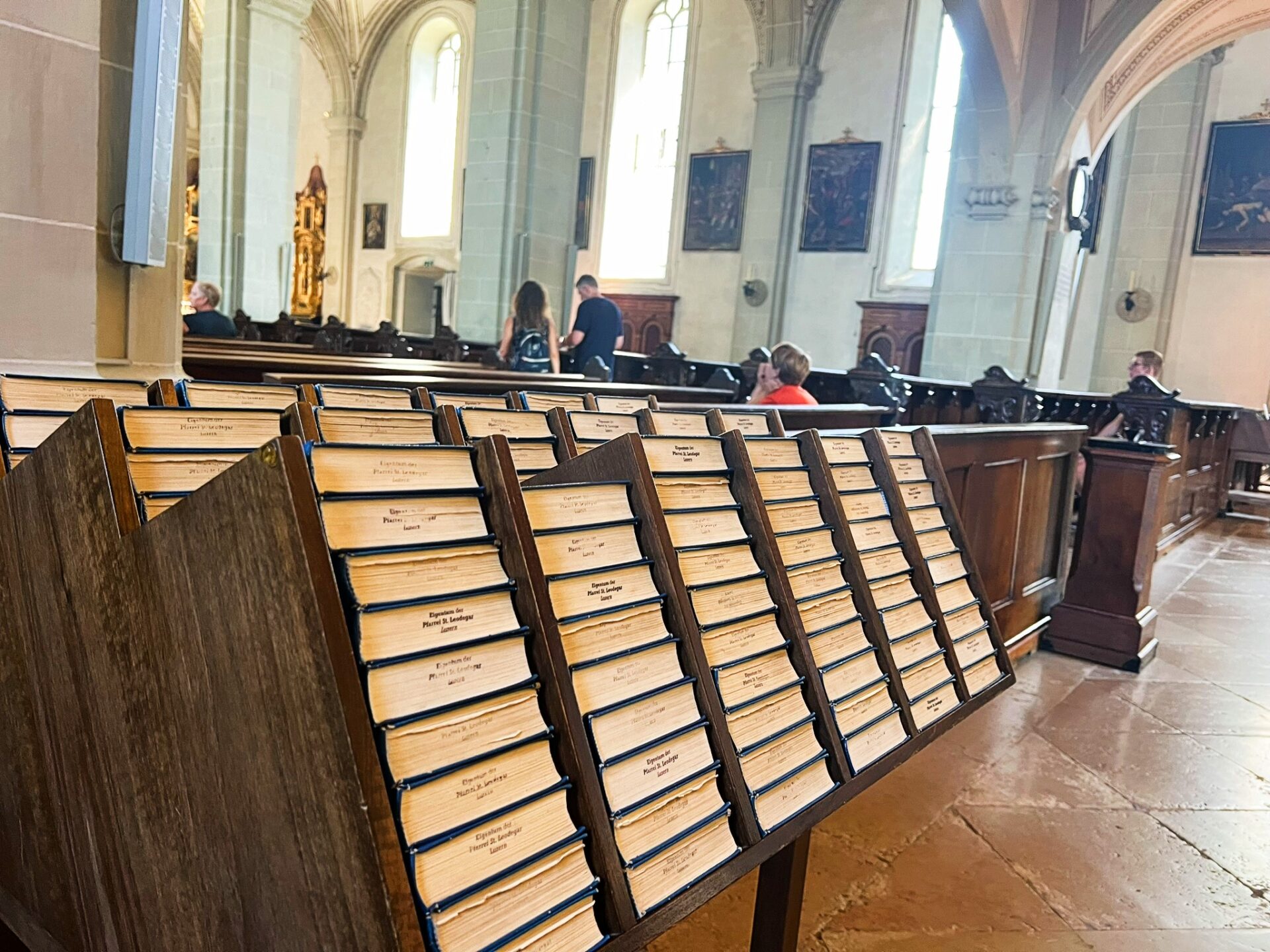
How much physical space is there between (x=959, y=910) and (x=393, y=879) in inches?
67.3

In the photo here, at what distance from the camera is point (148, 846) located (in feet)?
2.55

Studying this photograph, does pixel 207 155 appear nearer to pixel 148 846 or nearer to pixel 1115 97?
pixel 1115 97

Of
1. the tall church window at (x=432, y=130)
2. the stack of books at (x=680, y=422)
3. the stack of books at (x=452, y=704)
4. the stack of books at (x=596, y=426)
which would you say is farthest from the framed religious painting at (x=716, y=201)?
the stack of books at (x=452, y=704)

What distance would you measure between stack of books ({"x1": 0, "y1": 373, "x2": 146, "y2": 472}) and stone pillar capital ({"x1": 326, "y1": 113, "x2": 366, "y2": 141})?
18.3 metres

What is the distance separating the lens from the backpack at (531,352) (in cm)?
526

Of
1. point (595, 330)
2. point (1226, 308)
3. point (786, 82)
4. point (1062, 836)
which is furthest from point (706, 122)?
point (1062, 836)

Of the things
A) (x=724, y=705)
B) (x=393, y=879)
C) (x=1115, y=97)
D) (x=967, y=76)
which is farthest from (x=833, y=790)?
(x=1115, y=97)

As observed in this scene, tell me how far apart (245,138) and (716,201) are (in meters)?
6.24

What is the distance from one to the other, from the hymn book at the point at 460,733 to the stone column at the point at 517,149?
807cm

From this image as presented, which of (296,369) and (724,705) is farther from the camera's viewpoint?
(296,369)

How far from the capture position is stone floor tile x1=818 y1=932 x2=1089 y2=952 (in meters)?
1.78

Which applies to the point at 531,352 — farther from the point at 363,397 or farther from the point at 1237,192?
the point at 1237,192

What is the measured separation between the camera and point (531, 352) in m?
5.28

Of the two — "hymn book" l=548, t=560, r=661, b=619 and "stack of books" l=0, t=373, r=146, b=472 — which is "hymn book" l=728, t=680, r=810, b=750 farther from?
"stack of books" l=0, t=373, r=146, b=472
